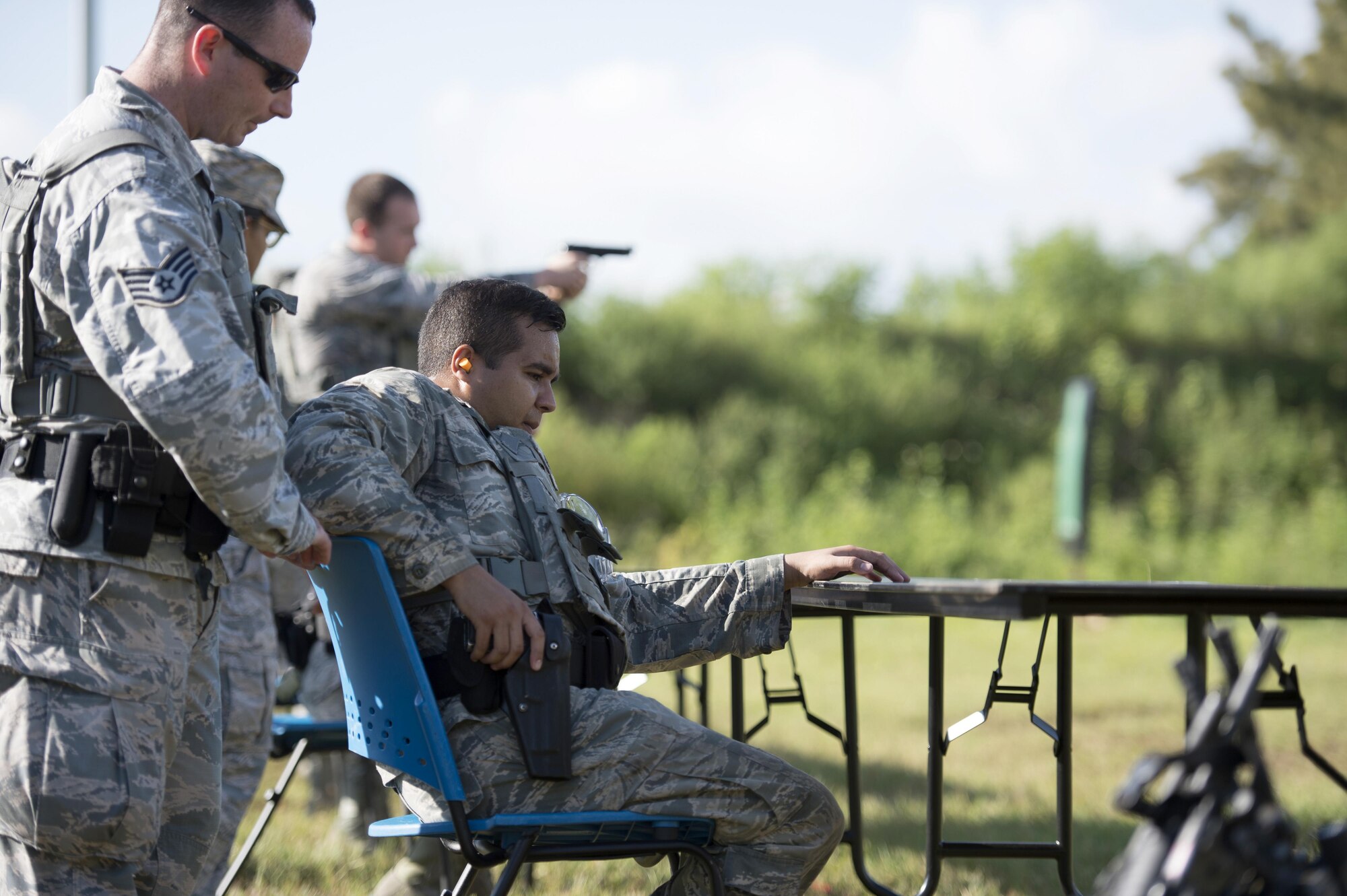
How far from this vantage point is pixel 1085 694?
8.50m

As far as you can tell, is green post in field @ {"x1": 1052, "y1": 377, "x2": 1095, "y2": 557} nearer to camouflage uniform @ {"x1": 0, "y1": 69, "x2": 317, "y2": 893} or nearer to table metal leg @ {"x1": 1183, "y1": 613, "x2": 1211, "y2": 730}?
table metal leg @ {"x1": 1183, "y1": 613, "x2": 1211, "y2": 730}

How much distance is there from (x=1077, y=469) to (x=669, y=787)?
1548cm

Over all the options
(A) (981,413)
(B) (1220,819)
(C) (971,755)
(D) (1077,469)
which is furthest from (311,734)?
(A) (981,413)

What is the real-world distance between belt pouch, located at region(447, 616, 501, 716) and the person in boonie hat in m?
1.70

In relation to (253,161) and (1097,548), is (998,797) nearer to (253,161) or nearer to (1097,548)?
(253,161)

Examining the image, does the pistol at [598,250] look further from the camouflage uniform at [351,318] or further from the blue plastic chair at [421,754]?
the blue plastic chair at [421,754]

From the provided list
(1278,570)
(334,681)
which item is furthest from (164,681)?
(1278,570)

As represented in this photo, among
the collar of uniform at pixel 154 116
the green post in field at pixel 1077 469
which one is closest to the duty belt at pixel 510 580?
the collar of uniform at pixel 154 116

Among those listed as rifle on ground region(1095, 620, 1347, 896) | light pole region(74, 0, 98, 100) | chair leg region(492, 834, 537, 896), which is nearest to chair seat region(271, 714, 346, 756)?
chair leg region(492, 834, 537, 896)

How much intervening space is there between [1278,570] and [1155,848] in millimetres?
16150

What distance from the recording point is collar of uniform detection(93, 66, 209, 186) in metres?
2.05

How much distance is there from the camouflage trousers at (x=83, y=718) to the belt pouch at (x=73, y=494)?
6cm

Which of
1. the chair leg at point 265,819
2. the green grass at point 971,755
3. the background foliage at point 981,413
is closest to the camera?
the chair leg at point 265,819

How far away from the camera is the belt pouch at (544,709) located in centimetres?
212
